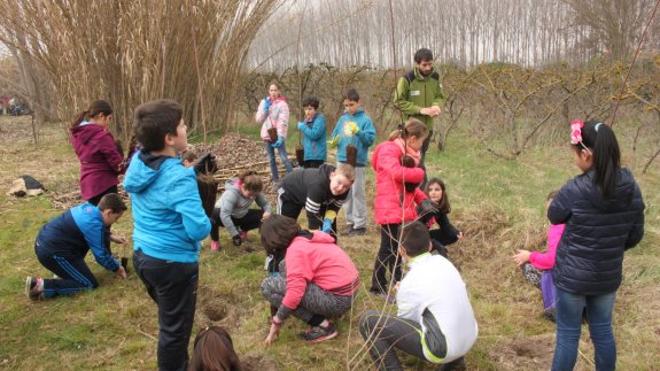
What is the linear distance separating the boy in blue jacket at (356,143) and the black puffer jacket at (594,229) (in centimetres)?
280

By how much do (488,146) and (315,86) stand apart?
4.53m

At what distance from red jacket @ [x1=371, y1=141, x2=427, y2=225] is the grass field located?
61cm

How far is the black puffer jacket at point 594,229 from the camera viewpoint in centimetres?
215

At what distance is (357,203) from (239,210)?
3.90 feet

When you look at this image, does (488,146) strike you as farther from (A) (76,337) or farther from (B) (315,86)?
(A) (76,337)

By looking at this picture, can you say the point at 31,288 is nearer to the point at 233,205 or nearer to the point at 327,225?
the point at 233,205

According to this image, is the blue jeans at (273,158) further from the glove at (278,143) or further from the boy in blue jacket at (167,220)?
the boy in blue jacket at (167,220)

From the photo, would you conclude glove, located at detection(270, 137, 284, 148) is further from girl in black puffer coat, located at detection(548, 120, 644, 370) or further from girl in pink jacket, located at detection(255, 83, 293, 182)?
girl in black puffer coat, located at detection(548, 120, 644, 370)

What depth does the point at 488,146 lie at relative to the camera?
9.28 m

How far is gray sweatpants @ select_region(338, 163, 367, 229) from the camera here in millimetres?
4992

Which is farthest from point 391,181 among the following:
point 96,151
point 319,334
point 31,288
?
point 31,288

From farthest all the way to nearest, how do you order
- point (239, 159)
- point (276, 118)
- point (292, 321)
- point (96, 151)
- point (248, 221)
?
point (239, 159) < point (276, 118) < point (248, 221) < point (96, 151) < point (292, 321)

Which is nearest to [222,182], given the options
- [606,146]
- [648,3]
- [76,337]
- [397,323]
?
[76,337]

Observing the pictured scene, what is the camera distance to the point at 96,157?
407 centimetres
